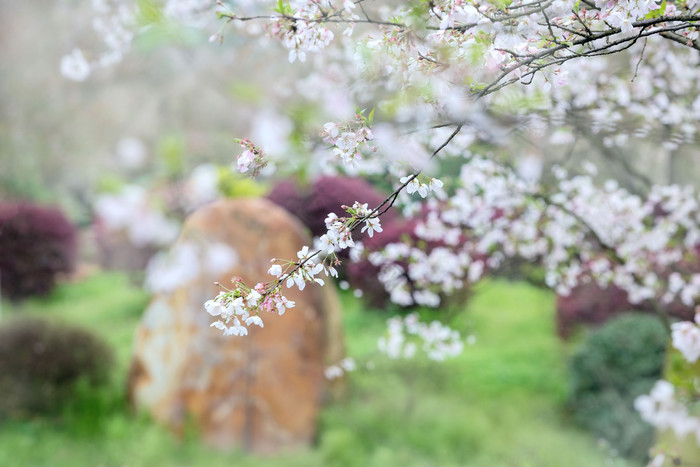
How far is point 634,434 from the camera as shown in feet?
12.4

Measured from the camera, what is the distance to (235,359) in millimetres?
3742

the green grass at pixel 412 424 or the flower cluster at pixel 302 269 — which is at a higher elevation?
the green grass at pixel 412 424

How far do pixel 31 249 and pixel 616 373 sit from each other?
6734 mm

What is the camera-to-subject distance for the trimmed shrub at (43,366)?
399 centimetres

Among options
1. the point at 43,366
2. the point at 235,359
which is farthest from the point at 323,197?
the point at 43,366

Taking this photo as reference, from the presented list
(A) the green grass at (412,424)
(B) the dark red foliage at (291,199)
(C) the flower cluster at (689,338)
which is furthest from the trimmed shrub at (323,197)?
(C) the flower cluster at (689,338)

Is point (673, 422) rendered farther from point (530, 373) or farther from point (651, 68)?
point (530, 373)

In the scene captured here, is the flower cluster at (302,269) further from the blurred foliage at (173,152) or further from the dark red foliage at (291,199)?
the dark red foliage at (291,199)

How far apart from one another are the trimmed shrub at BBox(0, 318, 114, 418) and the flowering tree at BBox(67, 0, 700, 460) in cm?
185

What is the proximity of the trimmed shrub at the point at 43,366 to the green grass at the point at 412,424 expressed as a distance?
142 millimetres

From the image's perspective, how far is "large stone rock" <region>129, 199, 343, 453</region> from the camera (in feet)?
12.1

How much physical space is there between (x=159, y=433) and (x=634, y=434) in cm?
308

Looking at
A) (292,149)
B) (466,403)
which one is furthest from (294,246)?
(292,149)

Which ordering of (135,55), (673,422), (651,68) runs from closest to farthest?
(673,422)
(651,68)
(135,55)
